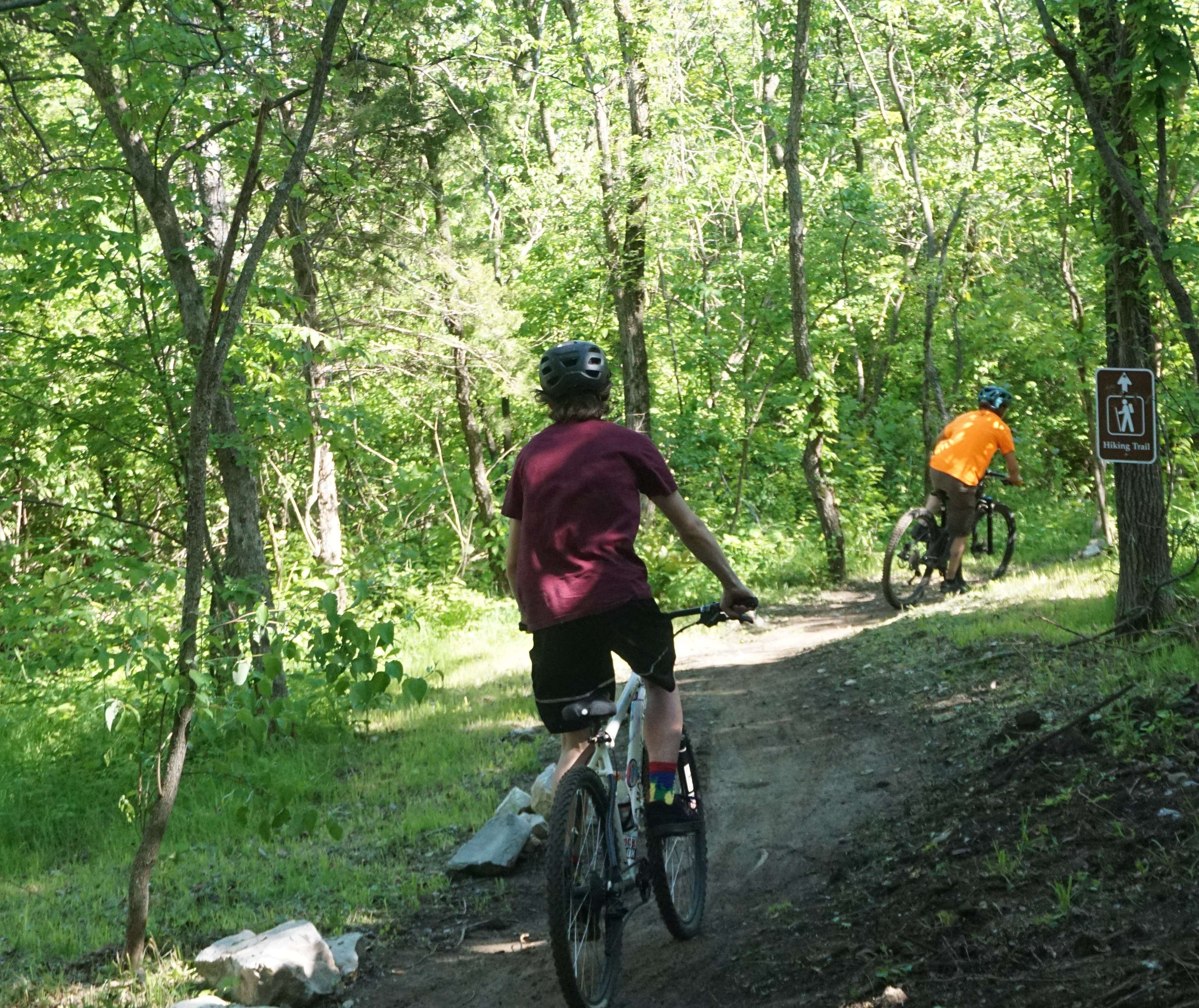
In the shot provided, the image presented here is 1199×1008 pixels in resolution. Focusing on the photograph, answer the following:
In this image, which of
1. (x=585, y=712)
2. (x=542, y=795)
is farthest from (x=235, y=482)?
(x=585, y=712)

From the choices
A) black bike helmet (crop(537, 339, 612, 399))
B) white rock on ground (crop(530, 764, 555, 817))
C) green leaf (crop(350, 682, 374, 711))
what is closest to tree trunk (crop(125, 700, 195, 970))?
green leaf (crop(350, 682, 374, 711))

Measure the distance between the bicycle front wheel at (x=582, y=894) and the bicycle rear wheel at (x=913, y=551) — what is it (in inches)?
336

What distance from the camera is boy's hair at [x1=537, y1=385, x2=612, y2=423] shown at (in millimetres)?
4430

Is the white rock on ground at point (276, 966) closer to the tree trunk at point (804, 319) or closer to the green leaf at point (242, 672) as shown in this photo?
the green leaf at point (242, 672)

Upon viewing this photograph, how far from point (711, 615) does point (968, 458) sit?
8344 mm

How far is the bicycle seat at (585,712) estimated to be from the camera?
4191mm

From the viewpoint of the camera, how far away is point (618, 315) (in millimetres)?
17375

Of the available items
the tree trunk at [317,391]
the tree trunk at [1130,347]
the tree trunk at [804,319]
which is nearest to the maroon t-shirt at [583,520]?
the tree trunk at [1130,347]

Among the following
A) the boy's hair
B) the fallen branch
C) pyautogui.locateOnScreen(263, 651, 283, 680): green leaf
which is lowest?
the fallen branch

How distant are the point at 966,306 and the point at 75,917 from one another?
65.5ft

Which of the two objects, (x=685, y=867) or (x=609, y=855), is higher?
(x=609, y=855)

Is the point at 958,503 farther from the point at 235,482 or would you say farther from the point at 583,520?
the point at 583,520

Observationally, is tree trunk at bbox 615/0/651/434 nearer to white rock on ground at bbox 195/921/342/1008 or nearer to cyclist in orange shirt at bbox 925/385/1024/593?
cyclist in orange shirt at bbox 925/385/1024/593

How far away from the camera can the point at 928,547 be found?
12469 millimetres
